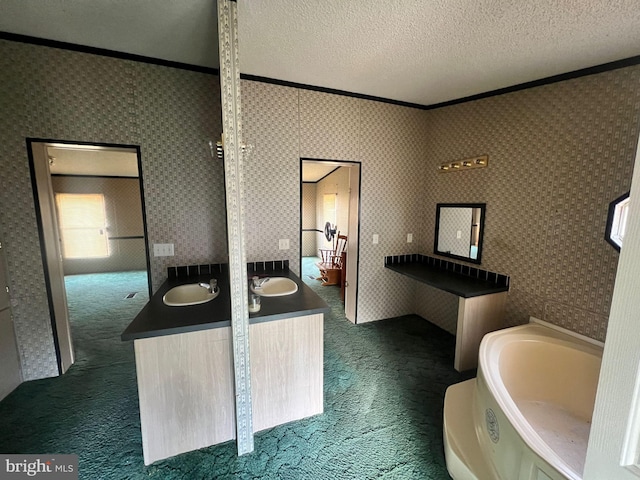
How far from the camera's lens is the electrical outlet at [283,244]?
2.92 metres

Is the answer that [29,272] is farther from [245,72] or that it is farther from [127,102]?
[245,72]

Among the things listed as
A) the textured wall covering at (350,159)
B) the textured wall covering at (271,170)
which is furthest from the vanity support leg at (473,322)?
the textured wall covering at (271,170)

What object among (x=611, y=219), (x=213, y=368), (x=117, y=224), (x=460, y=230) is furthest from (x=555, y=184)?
(x=117, y=224)

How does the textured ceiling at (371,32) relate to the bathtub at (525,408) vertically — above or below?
above

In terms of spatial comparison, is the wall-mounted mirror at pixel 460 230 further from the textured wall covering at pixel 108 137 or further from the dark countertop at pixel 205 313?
the textured wall covering at pixel 108 137

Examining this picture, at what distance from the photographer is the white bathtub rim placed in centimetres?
119

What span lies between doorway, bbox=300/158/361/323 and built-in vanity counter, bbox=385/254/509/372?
85 cm

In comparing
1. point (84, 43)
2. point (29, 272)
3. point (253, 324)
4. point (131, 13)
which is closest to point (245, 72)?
point (131, 13)

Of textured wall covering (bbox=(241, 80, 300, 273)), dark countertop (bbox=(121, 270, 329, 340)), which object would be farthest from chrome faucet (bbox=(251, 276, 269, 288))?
textured wall covering (bbox=(241, 80, 300, 273))

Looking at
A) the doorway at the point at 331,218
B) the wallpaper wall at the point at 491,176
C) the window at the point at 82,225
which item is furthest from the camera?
the window at the point at 82,225

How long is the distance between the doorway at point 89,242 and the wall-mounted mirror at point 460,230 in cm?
308

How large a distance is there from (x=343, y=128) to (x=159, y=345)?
2.58 meters

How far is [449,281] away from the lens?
2.79 metres

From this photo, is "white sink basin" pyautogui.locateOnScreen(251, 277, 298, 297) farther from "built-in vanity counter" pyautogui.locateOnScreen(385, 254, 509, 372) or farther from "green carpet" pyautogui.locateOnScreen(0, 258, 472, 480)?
"built-in vanity counter" pyautogui.locateOnScreen(385, 254, 509, 372)
